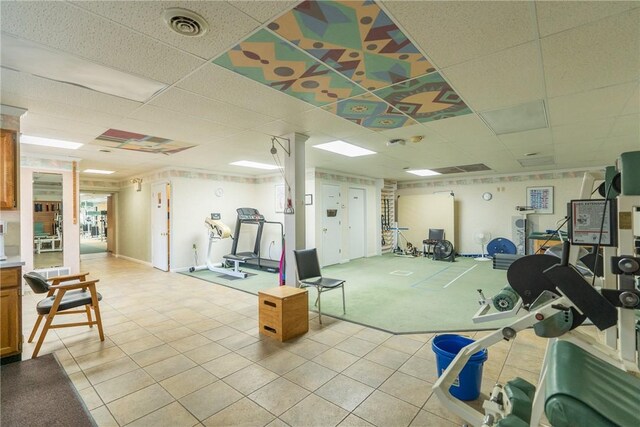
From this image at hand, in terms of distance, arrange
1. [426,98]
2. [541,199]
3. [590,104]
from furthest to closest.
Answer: [541,199] → [590,104] → [426,98]

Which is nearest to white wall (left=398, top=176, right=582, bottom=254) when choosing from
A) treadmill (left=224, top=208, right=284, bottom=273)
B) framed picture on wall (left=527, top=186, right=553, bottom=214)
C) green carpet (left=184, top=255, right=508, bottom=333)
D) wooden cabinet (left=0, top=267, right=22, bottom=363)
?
framed picture on wall (left=527, top=186, right=553, bottom=214)

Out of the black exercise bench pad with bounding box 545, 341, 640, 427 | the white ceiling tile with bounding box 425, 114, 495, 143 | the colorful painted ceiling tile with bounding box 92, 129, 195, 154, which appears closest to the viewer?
the black exercise bench pad with bounding box 545, 341, 640, 427

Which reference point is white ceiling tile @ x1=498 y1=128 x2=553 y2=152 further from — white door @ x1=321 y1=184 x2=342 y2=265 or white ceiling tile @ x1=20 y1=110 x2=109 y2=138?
white ceiling tile @ x1=20 y1=110 x2=109 y2=138

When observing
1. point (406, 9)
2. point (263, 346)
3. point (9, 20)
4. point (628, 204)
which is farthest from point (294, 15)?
point (263, 346)

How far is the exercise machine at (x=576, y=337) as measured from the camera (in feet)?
3.62

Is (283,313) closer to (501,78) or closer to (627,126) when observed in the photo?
(501,78)

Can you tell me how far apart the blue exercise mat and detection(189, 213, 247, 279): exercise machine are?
6462 mm

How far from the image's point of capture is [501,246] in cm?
777

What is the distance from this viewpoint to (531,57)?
2.06 meters

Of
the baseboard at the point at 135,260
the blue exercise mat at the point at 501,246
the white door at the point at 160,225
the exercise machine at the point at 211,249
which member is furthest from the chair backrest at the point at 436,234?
the baseboard at the point at 135,260

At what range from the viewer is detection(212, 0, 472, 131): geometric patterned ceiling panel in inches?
65.6

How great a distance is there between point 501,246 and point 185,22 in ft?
27.9

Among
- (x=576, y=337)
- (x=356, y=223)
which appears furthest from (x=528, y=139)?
(x=356, y=223)

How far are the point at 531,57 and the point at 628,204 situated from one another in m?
1.15
